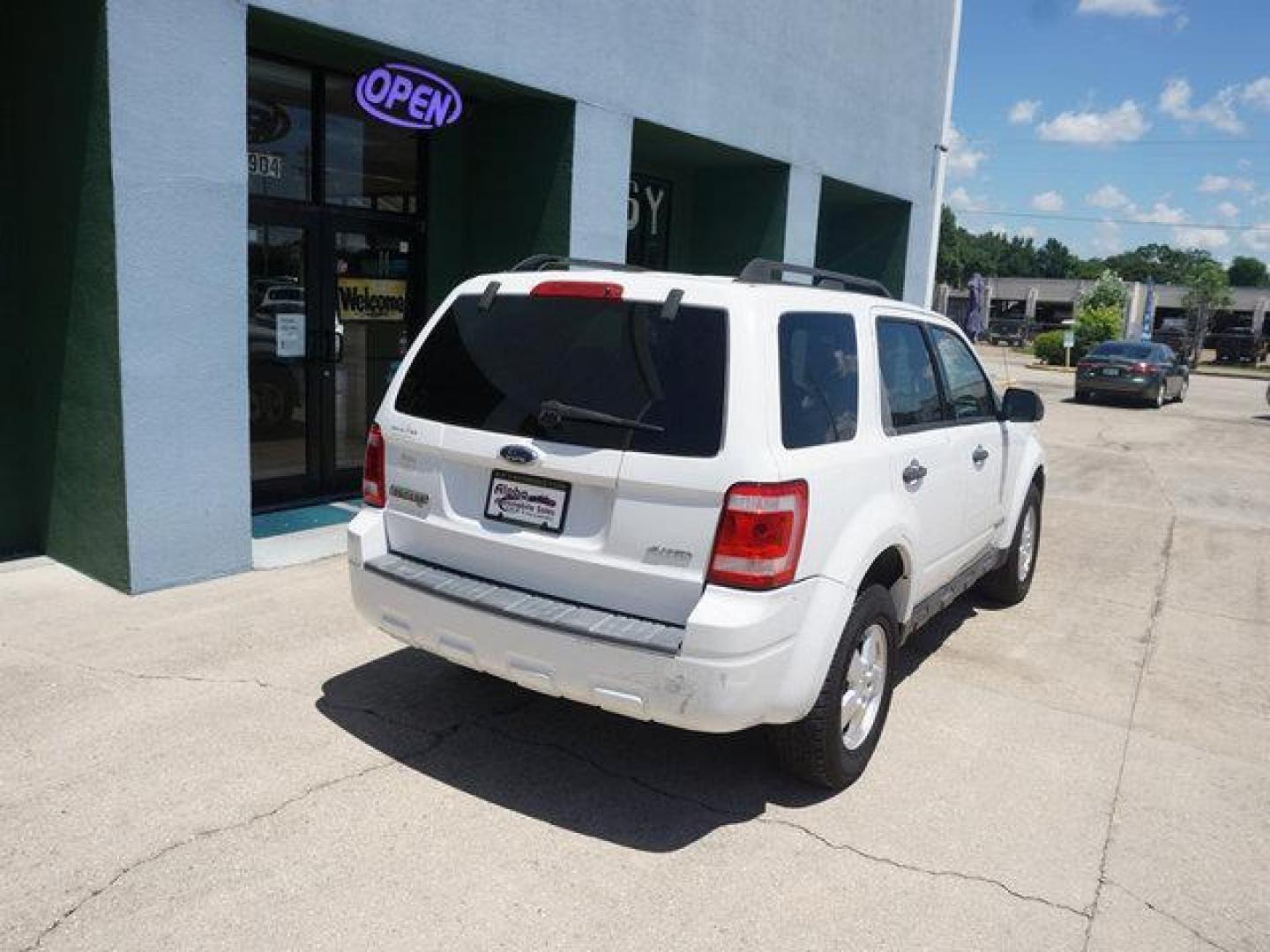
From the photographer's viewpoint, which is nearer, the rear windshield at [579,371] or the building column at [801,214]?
the rear windshield at [579,371]

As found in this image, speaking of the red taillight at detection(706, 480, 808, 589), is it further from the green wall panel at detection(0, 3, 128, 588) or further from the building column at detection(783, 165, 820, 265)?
the building column at detection(783, 165, 820, 265)

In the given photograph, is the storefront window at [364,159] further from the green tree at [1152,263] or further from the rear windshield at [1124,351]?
the green tree at [1152,263]

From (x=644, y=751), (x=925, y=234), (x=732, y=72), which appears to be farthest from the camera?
(x=925, y=234)

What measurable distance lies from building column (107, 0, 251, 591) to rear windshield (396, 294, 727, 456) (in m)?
2.36

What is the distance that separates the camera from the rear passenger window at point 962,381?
16.6 feet

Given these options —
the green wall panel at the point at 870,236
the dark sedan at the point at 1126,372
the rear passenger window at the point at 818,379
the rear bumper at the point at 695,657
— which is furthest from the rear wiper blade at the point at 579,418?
the dark sedan at the point at 1126,372

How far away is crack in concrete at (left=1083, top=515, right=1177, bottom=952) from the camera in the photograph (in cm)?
332

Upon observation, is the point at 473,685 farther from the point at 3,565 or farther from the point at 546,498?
the point at 3,565

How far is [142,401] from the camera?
18.2 ft

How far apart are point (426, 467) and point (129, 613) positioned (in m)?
2.60

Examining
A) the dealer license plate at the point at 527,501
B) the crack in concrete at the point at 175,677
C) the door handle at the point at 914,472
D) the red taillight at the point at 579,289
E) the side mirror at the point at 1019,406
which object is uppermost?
the red taillight at the point at 579,289

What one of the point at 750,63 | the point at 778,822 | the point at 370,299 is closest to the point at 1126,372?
the point at 750,63

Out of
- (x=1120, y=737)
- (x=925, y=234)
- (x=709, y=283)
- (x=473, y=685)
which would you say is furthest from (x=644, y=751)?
(x=925, y=234)

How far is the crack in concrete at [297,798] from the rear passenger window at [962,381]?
2.58 m
